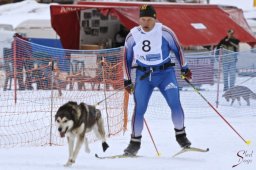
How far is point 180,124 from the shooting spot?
7613mm

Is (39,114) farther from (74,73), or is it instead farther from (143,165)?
(143,165)

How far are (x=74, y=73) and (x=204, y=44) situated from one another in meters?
6.70

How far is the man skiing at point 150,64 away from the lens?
7.36m

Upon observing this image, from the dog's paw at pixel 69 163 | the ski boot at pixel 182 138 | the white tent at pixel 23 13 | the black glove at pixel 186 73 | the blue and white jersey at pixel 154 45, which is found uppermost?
the white tent at pixel 23 13

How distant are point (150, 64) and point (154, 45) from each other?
0.21 metres

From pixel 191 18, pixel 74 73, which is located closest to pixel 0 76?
pixel 74 73

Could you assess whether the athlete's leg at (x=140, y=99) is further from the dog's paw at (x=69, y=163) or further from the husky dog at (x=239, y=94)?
the husky dog at (x=239, y=94)

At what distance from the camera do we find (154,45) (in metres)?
7.35

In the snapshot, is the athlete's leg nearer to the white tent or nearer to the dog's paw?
the dog's paw

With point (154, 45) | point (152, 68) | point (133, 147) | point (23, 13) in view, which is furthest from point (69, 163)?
point (23, 13)

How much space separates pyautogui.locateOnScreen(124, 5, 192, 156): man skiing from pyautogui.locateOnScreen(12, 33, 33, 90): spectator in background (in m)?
5.63

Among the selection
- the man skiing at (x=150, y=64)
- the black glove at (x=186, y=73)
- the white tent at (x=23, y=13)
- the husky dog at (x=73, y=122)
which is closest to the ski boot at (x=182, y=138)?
the man skiing at (x=150, y=64)

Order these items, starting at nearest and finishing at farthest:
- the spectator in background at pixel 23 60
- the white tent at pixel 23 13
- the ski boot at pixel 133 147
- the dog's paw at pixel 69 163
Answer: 1. the dog's paw at pixel 69 163
2. the ski boot at pixel 133 147
3. the spectator in background at pixel 23 60
4. the white tent at pixel 23 13

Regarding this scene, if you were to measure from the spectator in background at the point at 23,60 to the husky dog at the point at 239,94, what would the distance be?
12.2ft
